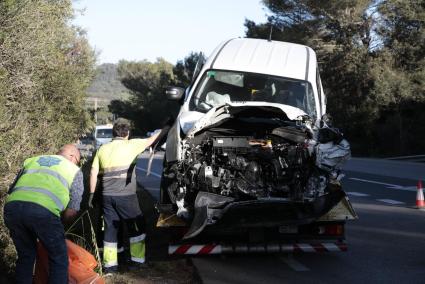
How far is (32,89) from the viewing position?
863cm

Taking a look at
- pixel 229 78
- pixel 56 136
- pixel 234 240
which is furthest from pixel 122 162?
pixel 56 136

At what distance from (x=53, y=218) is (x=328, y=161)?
10.8 feet

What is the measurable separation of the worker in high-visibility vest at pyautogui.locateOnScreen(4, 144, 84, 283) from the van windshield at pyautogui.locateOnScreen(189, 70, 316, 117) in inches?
143

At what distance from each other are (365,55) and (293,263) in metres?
29.7

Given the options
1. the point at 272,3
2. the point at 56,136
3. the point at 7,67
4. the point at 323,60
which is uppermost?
the point at 272,3

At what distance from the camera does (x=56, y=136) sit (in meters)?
9.99

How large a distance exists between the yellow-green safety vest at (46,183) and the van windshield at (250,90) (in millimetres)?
3570

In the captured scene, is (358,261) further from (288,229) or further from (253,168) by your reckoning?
(253,168)

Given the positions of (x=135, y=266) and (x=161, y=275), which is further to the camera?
(x=135, y=266)

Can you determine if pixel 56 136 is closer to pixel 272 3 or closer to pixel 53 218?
pixel 53 218

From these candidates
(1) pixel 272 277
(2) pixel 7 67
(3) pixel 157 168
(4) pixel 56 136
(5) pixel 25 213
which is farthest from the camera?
(3) pixel 157 168

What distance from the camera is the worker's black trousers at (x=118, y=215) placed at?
22.2ft

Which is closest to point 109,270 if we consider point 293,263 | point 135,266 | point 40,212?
point 135,266

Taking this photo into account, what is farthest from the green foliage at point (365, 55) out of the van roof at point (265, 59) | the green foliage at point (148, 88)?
the van roof at point (265, 59)
